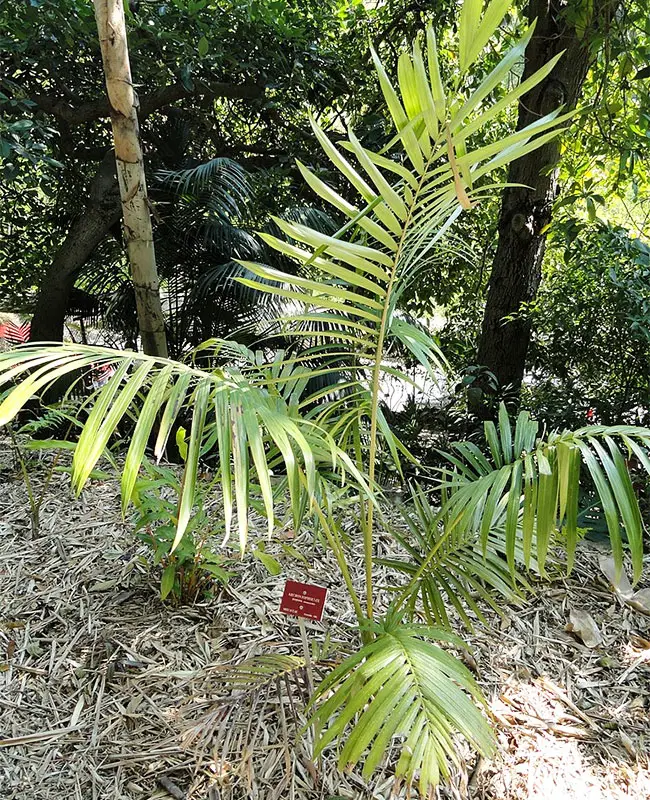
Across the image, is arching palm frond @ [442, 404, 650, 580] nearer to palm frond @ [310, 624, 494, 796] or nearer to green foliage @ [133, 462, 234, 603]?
palm frond @ [310, 624, 494, 796]

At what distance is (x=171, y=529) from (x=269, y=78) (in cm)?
207

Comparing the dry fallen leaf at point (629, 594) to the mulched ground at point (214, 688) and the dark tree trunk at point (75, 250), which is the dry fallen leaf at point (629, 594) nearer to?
the mulched ground at point (214, 688)

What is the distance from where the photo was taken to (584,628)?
1.52 metres

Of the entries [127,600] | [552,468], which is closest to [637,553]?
[552,468]

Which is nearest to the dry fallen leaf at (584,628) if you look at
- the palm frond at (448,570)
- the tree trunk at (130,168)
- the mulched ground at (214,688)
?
the mulched ground at (214,688)

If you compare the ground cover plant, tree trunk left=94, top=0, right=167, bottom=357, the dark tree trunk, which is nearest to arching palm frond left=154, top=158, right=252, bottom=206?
the dark tree trunk

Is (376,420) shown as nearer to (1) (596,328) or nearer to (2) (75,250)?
(1) (596,328)

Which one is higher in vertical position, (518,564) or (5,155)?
(5,155)

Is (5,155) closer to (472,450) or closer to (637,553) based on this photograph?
(472,450)

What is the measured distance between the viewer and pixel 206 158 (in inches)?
115

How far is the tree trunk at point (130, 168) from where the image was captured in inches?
50.6

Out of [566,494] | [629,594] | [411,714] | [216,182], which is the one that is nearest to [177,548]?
[411,714]

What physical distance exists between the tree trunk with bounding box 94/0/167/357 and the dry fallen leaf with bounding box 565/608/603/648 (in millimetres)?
1403

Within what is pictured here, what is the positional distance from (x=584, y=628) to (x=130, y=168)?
1.70 meters
